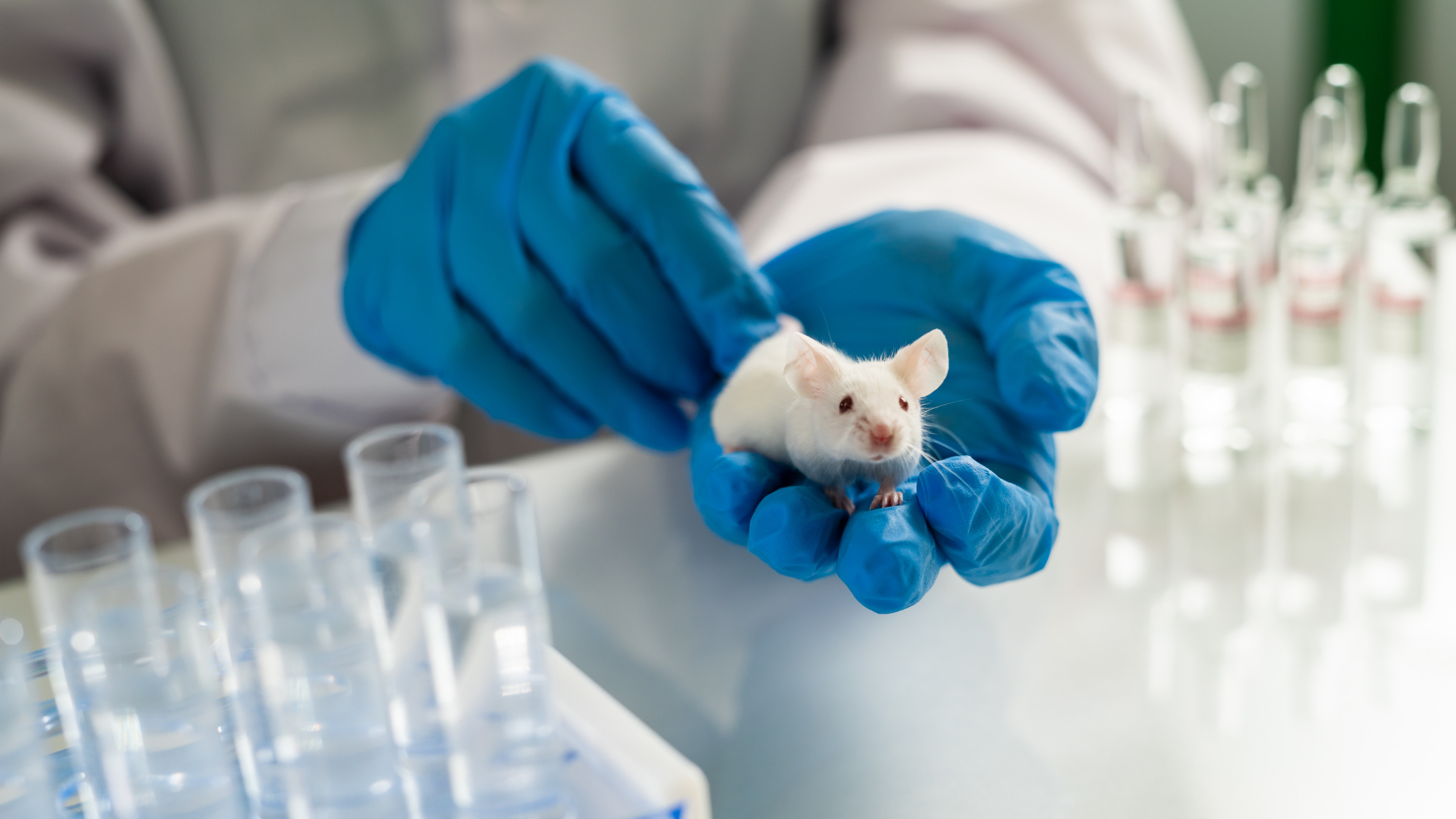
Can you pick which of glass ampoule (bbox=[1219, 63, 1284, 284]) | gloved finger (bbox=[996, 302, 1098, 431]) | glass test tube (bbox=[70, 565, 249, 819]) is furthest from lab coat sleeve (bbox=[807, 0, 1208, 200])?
glass test tube (bbox=[70, 565, 249, 819])

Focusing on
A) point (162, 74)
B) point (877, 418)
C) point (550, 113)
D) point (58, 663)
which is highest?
point (162, 74)

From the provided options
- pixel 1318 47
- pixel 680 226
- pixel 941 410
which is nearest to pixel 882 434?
pixel 941 410

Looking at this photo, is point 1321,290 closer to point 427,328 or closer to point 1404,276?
point 1404,276

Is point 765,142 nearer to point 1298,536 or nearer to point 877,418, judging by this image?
point 1298,536

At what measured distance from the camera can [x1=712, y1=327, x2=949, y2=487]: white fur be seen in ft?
2.24

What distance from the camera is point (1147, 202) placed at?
1221 millimetres

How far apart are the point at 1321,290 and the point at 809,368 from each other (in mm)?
741

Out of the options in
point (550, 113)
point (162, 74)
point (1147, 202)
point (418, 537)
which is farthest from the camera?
point (162, 74)

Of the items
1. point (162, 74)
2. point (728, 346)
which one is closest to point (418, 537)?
point (728, 346)

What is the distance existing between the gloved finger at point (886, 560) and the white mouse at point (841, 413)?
5 cm

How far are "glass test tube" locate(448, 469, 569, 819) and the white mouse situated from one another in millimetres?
185

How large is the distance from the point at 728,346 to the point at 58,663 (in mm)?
531

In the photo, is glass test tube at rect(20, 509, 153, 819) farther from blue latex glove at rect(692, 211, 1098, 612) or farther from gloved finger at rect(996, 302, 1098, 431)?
gloved finger at rect(996, 302, 1098, 431)

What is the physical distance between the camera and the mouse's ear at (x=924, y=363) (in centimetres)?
71
